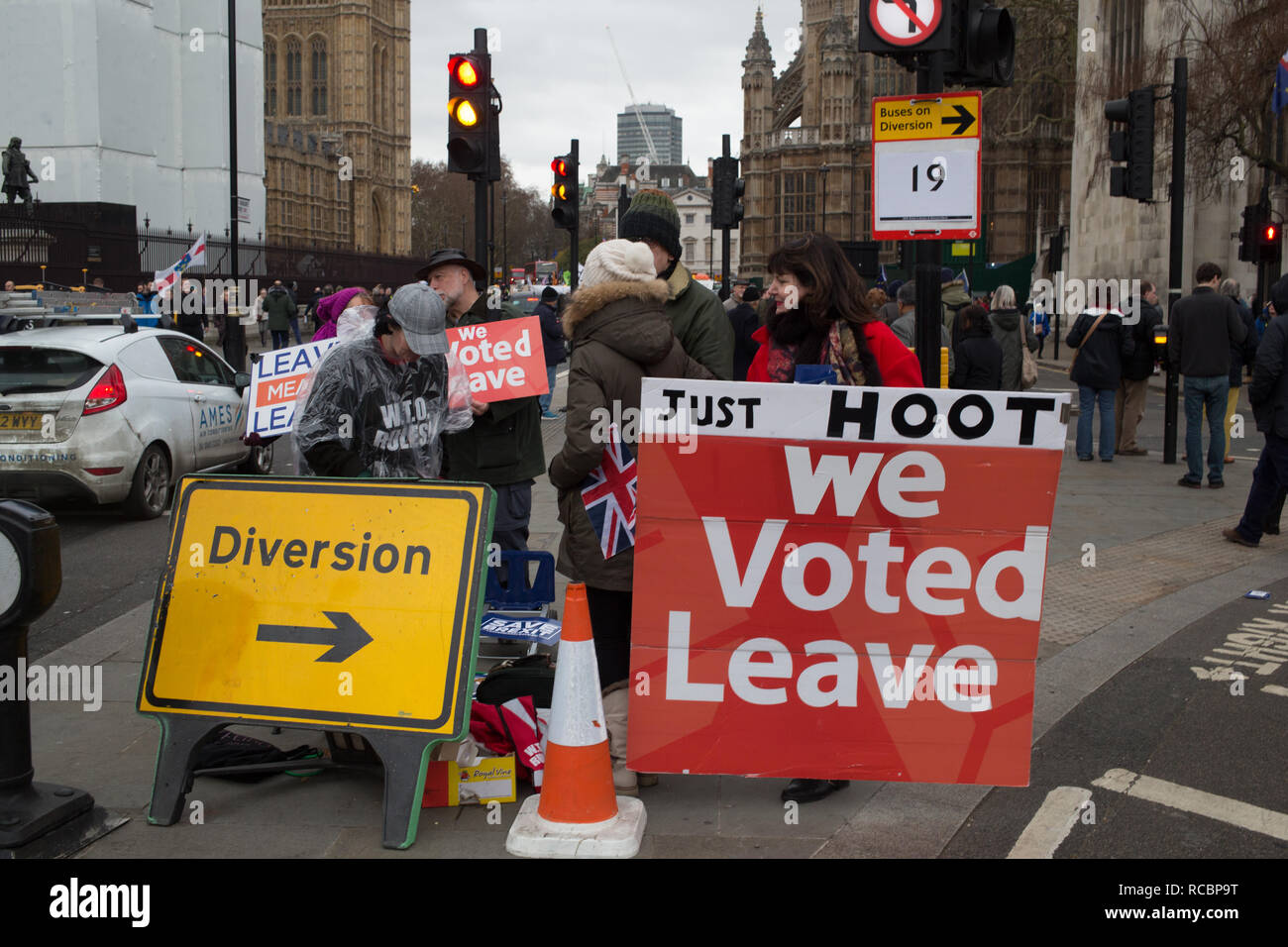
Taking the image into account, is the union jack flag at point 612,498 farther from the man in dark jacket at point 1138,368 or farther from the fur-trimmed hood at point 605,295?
the man in dark jacket at point 1138,368

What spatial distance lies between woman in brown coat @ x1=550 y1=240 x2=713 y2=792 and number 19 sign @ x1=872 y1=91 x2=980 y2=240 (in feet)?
5.39

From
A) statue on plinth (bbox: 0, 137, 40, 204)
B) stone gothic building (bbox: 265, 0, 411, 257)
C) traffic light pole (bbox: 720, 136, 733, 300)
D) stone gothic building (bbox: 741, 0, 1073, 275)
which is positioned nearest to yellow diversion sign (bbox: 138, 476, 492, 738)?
traffic light pole (bbox: 720, 136, 733, 300)

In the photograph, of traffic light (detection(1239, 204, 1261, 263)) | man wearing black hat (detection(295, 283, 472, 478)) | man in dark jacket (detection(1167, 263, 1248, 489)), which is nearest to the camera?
man wearing black hat (detection(295, 283, 472, 478))

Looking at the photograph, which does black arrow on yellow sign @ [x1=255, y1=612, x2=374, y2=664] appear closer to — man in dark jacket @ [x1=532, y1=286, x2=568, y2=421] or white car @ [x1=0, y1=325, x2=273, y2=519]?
white car @ [x1=0, y1=325, x2=273, y2=519]

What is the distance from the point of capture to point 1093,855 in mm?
4078

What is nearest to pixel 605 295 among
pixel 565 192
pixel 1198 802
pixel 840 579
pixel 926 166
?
pixel 840 579

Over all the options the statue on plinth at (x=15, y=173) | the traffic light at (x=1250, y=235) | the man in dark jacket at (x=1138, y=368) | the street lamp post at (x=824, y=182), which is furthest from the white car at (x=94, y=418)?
the street lamp post at (x=824, y=182)

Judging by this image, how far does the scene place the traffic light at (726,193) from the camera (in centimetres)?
1942

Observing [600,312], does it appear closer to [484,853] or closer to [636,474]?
[636,474]

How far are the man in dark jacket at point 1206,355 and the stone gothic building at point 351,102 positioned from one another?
95.6 m

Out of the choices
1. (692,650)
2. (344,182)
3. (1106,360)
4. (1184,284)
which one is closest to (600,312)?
(692,650)

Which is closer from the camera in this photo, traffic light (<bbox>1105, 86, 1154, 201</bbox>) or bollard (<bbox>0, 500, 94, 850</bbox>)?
bollard (<bbox>0, 500, 94, 850</bbox>)

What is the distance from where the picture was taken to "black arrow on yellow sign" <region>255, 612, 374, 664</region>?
14.0 ft

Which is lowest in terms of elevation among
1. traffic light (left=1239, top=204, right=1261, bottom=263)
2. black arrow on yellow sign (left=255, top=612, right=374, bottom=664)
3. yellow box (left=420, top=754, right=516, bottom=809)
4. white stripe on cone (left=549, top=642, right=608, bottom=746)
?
yellow box (left=420, top=754, right=516, bottom=809)
